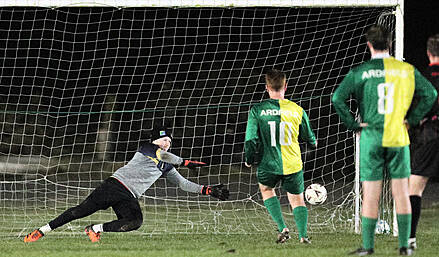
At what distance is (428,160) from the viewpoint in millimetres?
6082

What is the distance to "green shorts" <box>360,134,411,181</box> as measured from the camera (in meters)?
5.41

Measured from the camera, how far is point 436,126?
605cm


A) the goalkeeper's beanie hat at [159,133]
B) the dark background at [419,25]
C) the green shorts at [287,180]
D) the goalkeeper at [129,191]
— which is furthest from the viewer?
the dark background at [419,25]

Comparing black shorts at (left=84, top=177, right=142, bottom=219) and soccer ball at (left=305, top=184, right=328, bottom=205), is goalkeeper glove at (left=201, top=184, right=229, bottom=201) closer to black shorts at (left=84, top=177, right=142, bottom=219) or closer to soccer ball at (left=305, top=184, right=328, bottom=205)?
black shorts at (left=84, top=177, right=142, bottom=219)

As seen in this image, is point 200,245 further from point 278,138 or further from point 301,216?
point 278,138

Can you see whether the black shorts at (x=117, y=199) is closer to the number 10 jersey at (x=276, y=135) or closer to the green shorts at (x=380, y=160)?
the number 10 jersey at (x=276, y=135)

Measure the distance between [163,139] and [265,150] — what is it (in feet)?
4.07

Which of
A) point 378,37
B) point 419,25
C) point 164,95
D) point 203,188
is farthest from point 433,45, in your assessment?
point 419,25

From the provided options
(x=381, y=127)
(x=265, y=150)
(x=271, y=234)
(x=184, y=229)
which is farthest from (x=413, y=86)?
(x=184, y=229)

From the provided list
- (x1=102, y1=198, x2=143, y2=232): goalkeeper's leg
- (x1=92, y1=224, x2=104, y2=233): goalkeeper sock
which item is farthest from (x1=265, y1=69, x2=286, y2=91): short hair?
(x1=92, y1=224, x2=104, y2=233): goalkeeper sock

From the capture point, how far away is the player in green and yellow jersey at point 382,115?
213 inches

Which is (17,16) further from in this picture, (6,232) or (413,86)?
(413,86)

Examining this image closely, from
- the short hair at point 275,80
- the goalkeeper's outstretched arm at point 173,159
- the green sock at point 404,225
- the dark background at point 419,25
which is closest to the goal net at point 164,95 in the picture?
the goalkeeper's outstretched arm at point 173,159

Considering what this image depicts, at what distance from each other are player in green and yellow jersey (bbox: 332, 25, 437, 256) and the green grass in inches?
21.1
